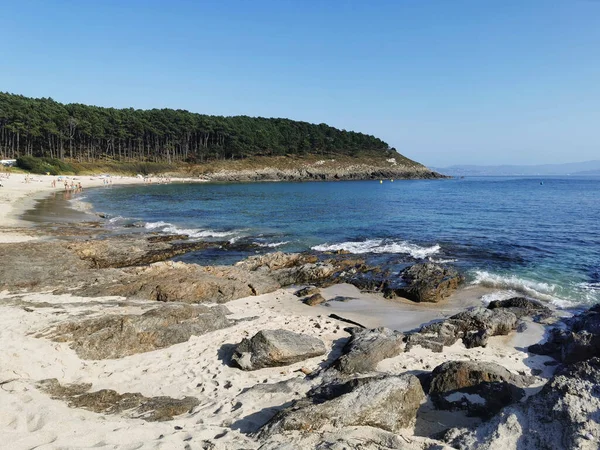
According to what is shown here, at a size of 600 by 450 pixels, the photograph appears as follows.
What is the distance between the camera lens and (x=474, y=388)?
7164 mm

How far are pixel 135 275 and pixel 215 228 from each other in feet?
53.3

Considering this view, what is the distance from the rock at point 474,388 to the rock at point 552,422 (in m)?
1.18

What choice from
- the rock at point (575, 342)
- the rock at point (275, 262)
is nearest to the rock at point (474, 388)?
the rock at point (575, 342)

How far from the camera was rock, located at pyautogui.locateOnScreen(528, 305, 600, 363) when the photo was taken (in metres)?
8.81

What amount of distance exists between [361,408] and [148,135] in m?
121

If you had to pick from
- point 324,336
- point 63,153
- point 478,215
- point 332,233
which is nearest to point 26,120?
point 63,153

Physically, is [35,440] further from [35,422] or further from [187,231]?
[187,231]

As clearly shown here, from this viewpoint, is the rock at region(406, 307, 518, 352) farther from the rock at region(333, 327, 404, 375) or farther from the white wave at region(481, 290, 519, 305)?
the white wave at region(481, 290, 519, 305)

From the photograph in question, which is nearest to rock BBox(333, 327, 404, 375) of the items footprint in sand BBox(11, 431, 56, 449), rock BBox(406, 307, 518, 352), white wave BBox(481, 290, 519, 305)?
rock BBox(406, 307, 518, 352)

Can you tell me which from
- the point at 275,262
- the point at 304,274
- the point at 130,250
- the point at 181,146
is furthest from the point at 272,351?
the point at 181,146

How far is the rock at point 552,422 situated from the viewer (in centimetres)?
511

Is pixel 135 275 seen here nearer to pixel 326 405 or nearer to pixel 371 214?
pixel 326 405

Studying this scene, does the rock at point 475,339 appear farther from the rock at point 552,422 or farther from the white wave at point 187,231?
the white wave at point 187,231

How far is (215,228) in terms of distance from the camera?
3095cm
